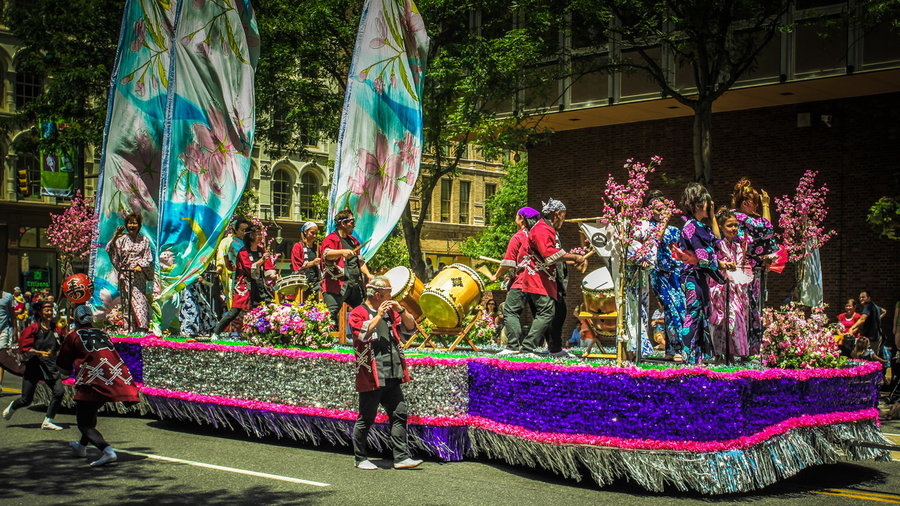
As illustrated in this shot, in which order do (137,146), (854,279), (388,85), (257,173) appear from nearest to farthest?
(388,85), (137,146), (854,279), (257,173)

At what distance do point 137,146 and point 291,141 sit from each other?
11473 mm

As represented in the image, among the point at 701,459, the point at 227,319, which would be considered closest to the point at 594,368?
the point at 701,459

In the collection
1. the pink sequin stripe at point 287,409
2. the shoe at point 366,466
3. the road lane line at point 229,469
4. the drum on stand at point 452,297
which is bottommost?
the road lane line at point 229,469

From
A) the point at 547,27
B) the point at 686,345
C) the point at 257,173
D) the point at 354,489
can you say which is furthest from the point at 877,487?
the point at 257,173

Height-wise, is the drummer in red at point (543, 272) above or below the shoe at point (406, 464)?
above

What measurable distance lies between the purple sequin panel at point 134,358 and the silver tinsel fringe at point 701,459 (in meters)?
5.18

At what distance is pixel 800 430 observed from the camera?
30.0 feet

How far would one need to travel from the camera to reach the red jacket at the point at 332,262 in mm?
12352

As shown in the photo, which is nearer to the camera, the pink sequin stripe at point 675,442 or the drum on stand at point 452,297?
the pink sequin stripe at point 675,442

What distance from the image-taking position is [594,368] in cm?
888

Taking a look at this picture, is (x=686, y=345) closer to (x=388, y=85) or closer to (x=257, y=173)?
(x=388, y=85)

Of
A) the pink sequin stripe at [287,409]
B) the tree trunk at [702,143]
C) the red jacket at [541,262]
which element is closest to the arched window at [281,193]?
the tree trunk at [702,143]

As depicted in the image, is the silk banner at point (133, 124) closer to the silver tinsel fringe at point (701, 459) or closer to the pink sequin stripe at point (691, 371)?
the pink sequin stripe at point (691, 371)

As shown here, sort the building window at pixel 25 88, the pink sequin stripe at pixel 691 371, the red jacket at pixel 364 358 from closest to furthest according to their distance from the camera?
the pink sequin stripe at pixel 691 371 < the red jacket at pixel 364 358 < the building window at pixel 25 88
